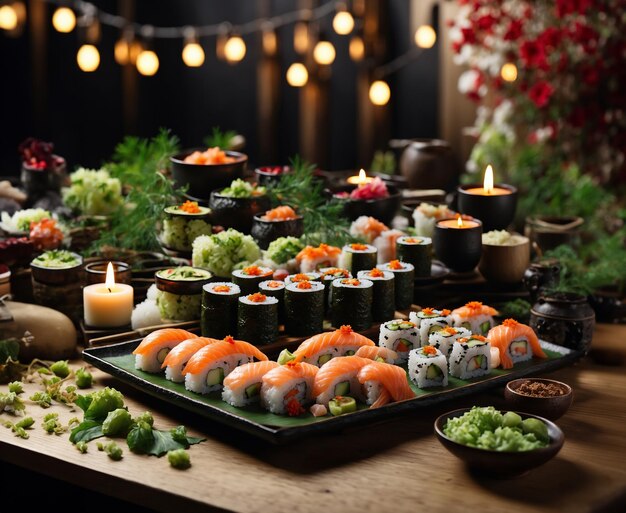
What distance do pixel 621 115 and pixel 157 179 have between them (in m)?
4.50

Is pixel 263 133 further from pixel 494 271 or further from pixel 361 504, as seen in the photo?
pixel 361 504

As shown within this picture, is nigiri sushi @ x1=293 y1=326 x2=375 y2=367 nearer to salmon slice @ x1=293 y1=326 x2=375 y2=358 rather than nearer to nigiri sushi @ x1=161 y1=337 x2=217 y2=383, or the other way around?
salmon slice @ x1=293 y1=326 x2=375 y2=358

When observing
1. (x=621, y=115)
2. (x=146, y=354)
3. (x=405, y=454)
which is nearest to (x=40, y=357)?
(x=146, y=354)

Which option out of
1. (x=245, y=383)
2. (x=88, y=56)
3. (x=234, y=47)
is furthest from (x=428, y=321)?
(x=234, y=47)

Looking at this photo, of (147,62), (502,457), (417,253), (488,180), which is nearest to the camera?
(502,457)

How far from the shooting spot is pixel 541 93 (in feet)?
24.5

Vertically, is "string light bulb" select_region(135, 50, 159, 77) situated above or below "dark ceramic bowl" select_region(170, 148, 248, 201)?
above

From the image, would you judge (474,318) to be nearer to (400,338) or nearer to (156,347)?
(400,338)

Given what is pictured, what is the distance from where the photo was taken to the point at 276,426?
2.61m

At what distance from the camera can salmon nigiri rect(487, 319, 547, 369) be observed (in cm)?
313

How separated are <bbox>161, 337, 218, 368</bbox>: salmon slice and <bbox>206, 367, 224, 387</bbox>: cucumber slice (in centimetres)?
10

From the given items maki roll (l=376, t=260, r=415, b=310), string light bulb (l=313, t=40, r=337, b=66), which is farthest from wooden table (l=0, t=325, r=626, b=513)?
string light bulb (l=313, t=40, r=337, b=66)

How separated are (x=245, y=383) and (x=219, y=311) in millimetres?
534

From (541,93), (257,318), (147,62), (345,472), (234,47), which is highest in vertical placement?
(234,47)
